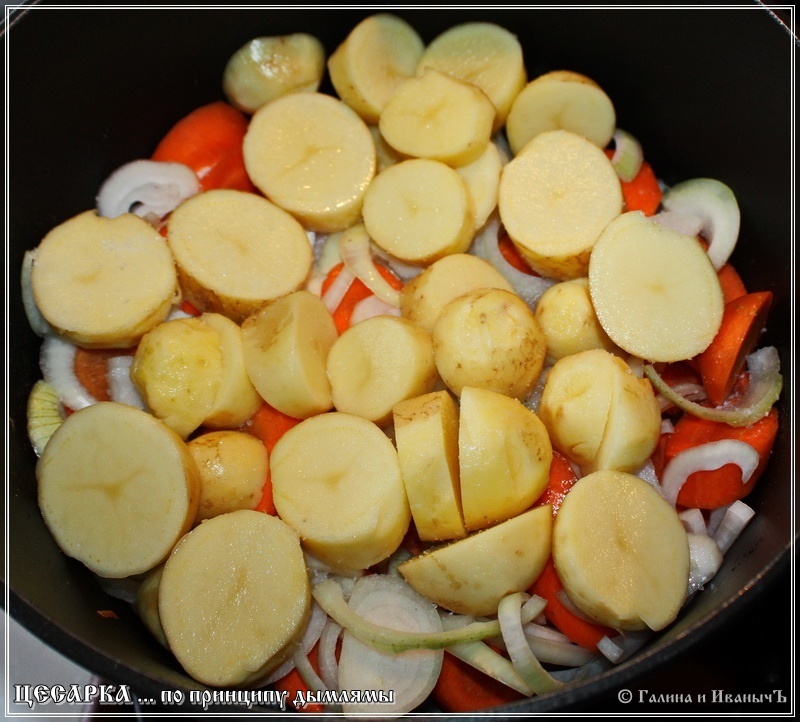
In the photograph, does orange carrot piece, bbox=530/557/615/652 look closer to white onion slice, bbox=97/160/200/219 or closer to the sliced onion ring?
the sliced onion ring

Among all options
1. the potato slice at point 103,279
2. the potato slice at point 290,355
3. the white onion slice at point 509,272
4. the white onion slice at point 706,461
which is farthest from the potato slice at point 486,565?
the potato slice at point 103,279

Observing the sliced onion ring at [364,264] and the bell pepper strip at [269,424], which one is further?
the sliced onion ring at [364,264]

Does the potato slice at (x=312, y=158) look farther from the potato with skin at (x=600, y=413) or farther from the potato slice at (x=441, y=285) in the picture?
the potato with skin at (x=600, y=413)

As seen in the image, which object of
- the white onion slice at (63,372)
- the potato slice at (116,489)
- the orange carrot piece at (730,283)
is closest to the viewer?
the potato slice at (116,489)

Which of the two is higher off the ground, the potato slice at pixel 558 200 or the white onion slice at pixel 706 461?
the potato slice at pixel 558 200

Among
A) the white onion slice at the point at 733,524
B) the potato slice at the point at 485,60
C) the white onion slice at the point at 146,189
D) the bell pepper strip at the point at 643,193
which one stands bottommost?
the white onion slice at the point at 733,524

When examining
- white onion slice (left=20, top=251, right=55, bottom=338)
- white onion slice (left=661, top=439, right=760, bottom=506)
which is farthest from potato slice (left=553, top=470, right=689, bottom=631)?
white onion slice (left=20, top=251, right=55, bottom=338)

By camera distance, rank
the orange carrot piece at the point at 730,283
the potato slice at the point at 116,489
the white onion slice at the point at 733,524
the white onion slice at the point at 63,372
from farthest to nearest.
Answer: the orange carrot piece at the point at 730,283 → the white onion slice at the point at 63,372 → the white onion slice at the point at 733,524 → the potato slice at the point at 116,489

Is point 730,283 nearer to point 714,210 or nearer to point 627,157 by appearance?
point 714,210
